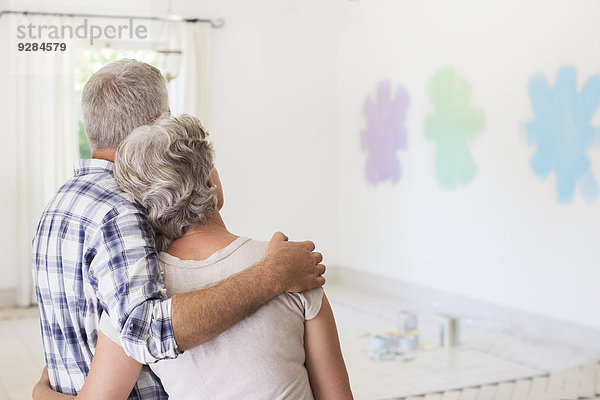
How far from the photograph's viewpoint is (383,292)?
6969 mm

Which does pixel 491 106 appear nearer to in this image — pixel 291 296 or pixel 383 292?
pixel 383 292

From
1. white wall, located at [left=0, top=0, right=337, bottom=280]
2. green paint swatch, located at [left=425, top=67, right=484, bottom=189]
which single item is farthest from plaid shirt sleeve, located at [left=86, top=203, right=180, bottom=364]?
white wall, located at [left=0, top=0, right=337, bottom=280]

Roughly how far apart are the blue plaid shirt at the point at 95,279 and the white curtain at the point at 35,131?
5309 millimetres

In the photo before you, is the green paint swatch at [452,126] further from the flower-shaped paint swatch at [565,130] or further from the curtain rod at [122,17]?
the curtain rod at [122,17]

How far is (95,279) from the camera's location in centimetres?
150

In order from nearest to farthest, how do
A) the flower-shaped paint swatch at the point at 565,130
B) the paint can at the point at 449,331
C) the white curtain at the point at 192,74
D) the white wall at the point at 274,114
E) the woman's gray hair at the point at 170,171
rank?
the woman's gray hair at the point at 170,171
the flower-shaped paint swatch at the point at 565,130
the paint can at the point at 449,331
the white curtain at the point at 192,74
the white wall at the point at 274,114

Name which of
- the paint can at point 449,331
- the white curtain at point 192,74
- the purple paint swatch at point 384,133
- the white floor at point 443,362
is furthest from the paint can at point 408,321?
the white curtain at point 192,74

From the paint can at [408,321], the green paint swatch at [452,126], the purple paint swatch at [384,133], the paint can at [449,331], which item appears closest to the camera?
the paint can at [449,331]

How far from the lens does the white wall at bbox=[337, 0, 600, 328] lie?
16.0 ft

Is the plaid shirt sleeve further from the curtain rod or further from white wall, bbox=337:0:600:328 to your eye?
the curtain rod

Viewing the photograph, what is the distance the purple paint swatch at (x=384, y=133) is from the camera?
6.75m

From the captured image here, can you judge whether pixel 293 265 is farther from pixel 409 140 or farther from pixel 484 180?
pixel 409 140

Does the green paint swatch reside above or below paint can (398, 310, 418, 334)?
above

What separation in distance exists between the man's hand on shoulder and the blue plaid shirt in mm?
229
